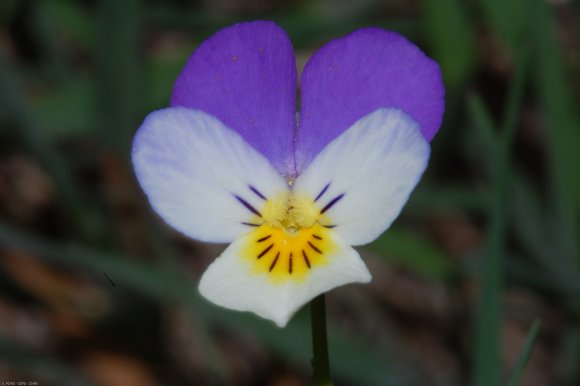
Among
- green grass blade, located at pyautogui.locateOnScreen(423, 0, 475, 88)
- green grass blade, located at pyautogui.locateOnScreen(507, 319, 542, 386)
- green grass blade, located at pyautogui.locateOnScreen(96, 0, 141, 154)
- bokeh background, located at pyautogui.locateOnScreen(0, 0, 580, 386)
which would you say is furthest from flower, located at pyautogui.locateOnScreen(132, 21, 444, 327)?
green grass blade, located at pyautogui.locateOnScreen(423, 0, 475, 88)

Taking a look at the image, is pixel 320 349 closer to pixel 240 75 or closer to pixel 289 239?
pixel 289 239

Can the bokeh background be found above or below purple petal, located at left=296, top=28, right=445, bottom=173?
above

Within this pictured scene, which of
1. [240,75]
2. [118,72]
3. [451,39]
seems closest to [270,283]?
[240,75]

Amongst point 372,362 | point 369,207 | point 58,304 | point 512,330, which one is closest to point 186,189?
point 369,207

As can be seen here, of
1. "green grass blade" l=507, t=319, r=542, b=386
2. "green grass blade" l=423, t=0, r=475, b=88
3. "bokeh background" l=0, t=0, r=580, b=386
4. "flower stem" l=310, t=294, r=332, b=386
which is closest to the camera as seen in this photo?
"flower stem" l=310, t=294, r=332, b=386

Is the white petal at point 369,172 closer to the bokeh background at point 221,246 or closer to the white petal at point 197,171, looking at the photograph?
the white petal at point 197,171

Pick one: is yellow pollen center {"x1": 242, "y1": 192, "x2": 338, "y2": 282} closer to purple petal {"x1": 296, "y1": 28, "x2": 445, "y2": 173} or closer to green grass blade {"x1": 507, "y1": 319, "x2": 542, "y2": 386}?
purple petal {"x1": 296, "y1": 28, "x2": 445, "y2": 173}

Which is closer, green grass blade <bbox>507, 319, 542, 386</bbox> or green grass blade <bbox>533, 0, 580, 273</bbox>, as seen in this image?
green grass blade <bbox>507, 319, 542, 386</bbox>
